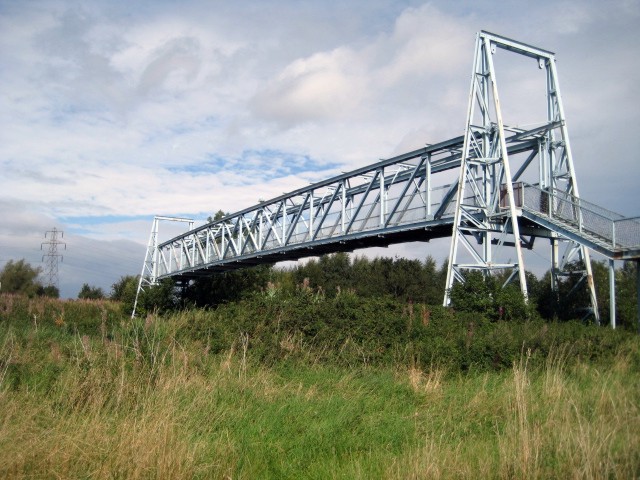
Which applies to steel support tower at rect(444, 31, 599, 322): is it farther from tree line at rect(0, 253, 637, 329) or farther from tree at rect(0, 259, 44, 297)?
tree at rect(0, 259, 44, 297)

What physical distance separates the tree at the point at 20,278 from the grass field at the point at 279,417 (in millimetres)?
57464

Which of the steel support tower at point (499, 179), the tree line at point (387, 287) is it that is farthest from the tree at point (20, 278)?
the steel support tower at point (499, 179)

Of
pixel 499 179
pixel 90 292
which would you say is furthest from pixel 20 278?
pixel 499 179

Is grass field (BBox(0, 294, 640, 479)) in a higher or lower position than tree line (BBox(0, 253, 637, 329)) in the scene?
lower

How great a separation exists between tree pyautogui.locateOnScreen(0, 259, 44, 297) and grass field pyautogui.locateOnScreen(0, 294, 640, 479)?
57.5m

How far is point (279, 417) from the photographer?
6.94 metres

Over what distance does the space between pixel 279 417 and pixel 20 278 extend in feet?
208

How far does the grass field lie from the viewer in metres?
5.19

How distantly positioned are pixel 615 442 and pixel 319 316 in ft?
23.2

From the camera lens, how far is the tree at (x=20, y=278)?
6072cm

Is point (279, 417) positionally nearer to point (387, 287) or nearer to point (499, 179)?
point (499, 179)

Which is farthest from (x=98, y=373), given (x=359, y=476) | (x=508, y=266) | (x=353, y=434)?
(x=508, y=266)

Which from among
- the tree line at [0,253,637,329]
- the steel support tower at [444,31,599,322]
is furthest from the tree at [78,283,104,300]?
the steel support tower at [444,31,599,322]

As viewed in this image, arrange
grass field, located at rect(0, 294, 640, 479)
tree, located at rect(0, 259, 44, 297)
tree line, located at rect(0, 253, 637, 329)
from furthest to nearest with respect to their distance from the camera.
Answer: tree, located at rect(0, 259, 44, 297), tree line, located at rect(0, 253, 637, 329), grass field, located at rect(0, 294, 640, 479)
